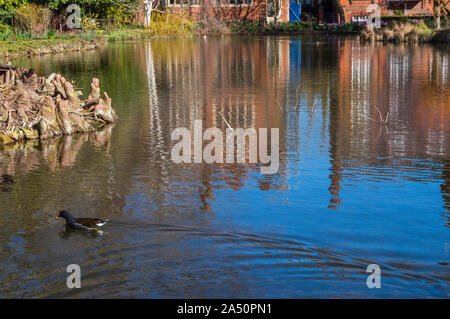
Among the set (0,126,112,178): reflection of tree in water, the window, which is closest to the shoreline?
the window

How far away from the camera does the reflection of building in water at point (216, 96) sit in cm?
1320

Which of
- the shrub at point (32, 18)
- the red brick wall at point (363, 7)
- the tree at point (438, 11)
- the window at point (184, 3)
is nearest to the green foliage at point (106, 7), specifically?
the shrub at point (32, 18)

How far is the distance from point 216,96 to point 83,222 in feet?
43.6

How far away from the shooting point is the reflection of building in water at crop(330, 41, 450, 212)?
13781 millimetres

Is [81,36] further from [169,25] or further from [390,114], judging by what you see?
[390,114]

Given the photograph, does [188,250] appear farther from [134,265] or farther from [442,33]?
[442,33]

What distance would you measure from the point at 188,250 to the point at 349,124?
9182 mm

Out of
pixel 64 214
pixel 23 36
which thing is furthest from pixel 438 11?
pixel 64 214

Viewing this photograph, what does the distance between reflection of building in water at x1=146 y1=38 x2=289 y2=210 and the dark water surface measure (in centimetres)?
10


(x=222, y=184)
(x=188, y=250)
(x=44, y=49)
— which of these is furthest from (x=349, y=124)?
(x=44, y=49)

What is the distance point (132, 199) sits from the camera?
1098 cm

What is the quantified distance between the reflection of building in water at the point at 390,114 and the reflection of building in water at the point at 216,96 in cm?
163

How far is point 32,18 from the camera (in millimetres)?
46188

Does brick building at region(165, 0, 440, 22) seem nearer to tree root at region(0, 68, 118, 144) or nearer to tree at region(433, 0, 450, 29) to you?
tree at region(433, 0, 450, 29)
